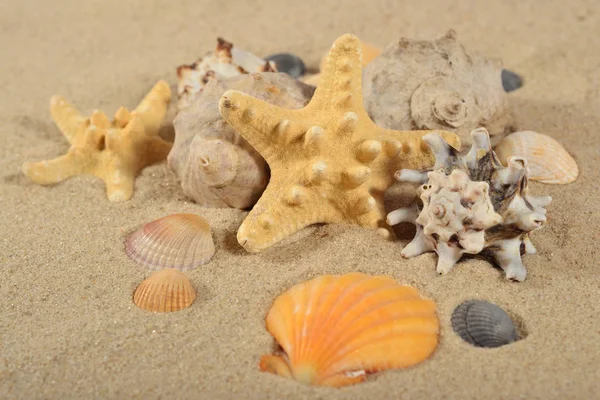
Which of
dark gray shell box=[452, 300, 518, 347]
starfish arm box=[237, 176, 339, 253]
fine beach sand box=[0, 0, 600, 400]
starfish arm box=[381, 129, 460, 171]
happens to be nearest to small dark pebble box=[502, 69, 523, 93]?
fine beach sand box=[0, 0, 600, 400]

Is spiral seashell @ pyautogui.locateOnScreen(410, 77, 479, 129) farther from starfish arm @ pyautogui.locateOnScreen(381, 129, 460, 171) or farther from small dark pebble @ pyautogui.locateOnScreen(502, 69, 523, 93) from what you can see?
small dark pebble @ pyautogui.locateOnScreen(502, 69, 523, 93)

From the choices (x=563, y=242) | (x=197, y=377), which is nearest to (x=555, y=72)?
(x=563, y=242)

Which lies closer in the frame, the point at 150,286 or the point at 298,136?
the point at 150,286

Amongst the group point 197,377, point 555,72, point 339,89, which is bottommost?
point 197,377

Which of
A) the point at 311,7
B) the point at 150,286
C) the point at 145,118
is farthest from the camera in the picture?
the point at 311,7

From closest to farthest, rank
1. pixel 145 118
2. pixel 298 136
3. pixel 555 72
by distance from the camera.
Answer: pixel 298 136
pixel 145 118
pixel 555 72

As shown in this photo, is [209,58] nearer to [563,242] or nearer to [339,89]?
[339,89]

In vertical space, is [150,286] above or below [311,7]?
below
